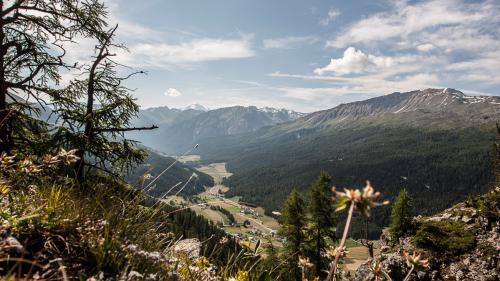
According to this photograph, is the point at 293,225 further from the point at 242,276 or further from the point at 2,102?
the point at 242,276

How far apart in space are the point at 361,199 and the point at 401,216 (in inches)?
1208

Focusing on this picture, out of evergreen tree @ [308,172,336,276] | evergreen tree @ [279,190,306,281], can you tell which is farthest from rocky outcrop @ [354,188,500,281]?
evergreen tree @ [279,190,306,281]

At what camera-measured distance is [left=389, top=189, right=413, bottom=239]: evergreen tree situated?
949 inches

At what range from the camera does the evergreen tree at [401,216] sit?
24.1m

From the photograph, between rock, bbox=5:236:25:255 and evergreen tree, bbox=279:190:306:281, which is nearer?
rock, bbox=5:236:25:255

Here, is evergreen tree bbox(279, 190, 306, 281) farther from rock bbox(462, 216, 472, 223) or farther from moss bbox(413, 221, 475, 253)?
rock bbox(462, 216, 472, 223)

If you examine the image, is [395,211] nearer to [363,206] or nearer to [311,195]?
[311,195]

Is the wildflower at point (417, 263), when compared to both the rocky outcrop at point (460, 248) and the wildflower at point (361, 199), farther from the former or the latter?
the rocky outcrop at point (460, 248)

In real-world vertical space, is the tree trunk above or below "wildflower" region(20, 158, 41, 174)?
above

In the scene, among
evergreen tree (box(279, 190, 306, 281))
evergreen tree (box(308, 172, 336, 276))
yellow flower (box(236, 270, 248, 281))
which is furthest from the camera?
evergreen tree (box(308, 172, 336, 276))

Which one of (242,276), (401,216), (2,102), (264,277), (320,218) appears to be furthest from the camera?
(320,218)

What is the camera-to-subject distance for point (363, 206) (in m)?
1.82

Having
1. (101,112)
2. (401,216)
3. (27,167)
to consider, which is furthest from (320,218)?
(27,167)

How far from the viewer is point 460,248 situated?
18938 millimetres
